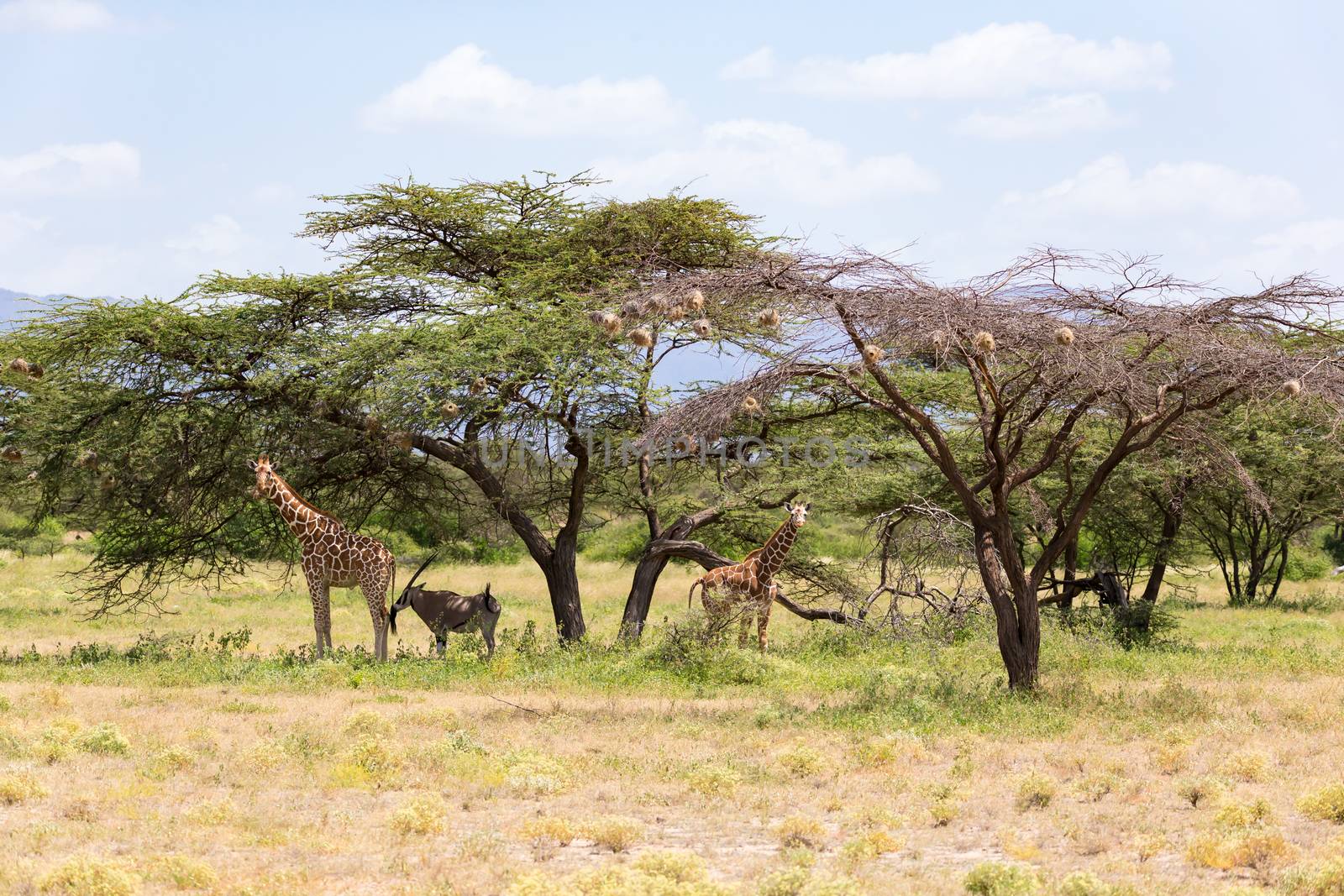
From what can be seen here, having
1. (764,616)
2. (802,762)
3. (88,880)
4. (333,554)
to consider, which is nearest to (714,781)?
(802,762)

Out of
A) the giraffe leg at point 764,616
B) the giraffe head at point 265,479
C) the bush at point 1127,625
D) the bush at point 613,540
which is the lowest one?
the bush at point 1127,625

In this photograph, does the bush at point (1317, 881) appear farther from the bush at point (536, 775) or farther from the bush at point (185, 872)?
the bush at point (185, 872)

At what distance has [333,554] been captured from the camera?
16.2 meters

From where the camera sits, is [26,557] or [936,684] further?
[26,557]

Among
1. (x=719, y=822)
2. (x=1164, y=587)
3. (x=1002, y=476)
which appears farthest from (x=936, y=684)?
(x=1164, y=587)

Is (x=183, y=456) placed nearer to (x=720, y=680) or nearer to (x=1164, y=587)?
(x=720, y=680)

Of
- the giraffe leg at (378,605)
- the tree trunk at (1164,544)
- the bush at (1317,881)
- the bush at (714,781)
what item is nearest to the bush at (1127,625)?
the tree trunk at (1164,544)

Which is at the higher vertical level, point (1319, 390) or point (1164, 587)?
point (1319, 390)

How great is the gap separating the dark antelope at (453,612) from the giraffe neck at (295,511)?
1.53 meters

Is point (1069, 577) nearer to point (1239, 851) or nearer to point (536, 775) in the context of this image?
point (536, 775)

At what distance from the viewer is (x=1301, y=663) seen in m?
16.2

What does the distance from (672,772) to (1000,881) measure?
3549 mm

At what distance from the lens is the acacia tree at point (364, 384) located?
16688 millimetres

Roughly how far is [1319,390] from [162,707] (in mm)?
12011
